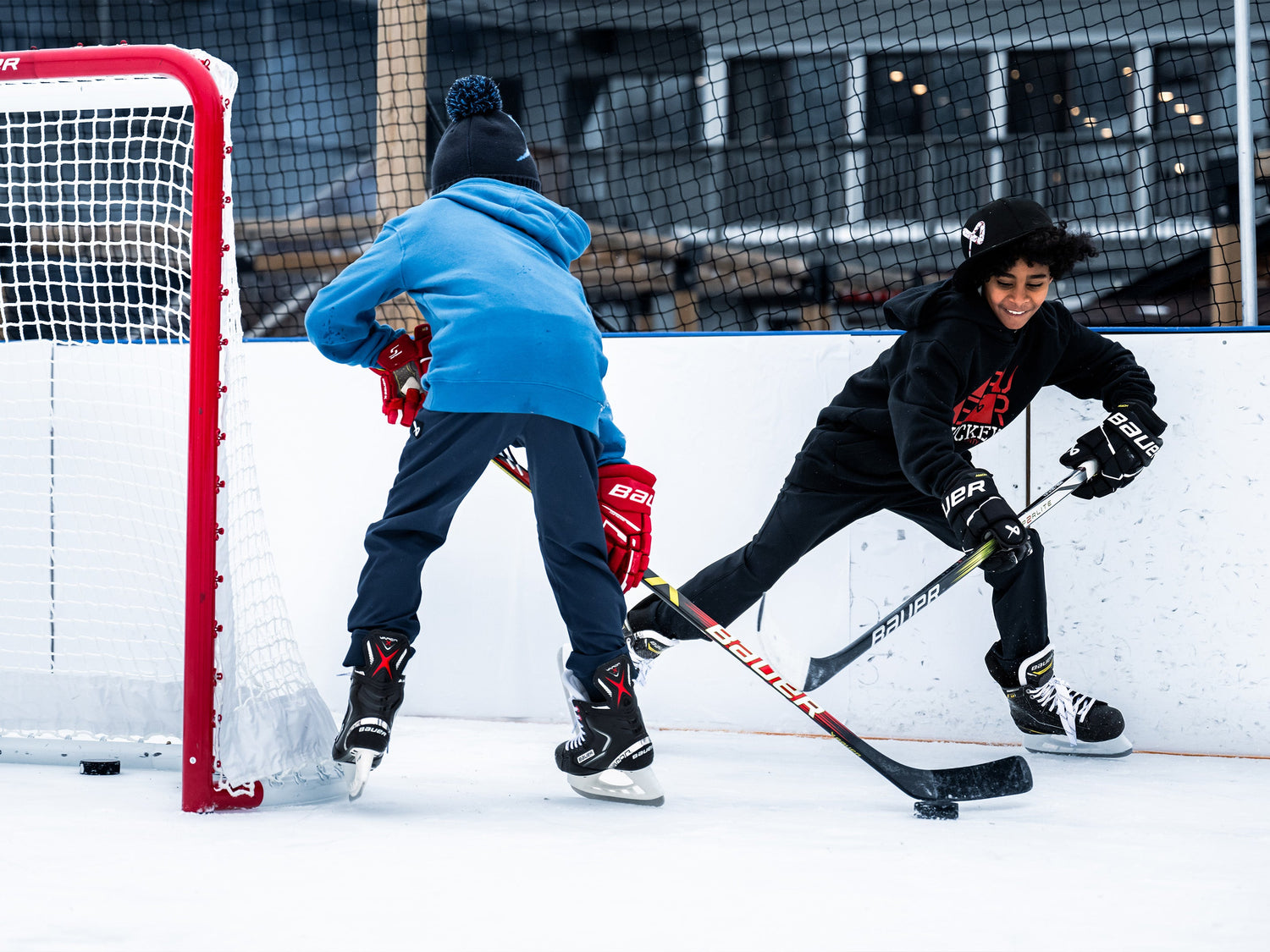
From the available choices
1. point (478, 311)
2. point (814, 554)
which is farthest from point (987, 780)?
point (478, 311)

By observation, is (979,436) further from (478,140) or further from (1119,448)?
(478,140)

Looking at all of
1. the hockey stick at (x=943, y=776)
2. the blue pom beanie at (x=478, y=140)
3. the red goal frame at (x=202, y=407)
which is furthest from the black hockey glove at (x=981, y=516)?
the red goal frame at (x=202, y=407)

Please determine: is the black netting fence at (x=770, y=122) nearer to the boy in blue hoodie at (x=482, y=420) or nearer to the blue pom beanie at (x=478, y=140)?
the blue pom beanie at (x=478, y=140)

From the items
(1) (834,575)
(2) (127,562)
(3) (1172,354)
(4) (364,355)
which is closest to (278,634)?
(4) (364,355)

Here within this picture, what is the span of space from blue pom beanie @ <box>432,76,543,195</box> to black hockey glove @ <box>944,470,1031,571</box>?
90cm

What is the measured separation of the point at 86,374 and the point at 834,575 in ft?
5.43

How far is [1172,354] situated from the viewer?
2451 mm

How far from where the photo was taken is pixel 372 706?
1.83 m

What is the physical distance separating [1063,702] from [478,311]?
4.39 ft

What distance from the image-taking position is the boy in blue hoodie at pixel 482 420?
1.88m

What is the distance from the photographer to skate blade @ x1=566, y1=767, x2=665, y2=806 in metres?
1.92

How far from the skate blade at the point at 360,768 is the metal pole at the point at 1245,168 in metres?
1.96

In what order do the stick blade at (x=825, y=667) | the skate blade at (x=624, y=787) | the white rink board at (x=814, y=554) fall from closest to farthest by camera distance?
the skate blade at (x=624, y=787) < the stick blade at (x=825, y=667) < the white rink board at (x=814, y=554)

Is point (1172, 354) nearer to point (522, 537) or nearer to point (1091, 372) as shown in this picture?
point (1091, 372)
